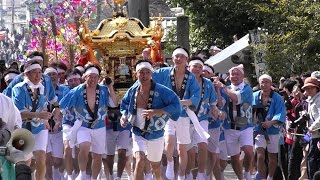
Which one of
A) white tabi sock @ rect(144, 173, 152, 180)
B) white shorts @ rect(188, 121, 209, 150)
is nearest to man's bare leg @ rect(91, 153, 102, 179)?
white tabi sock @ rect(144, 173, 152, 180)

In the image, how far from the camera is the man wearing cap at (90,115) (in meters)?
14.9

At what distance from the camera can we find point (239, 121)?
1569cm

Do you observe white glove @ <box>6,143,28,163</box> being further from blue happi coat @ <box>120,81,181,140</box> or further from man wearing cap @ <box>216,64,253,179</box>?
man wearing cap @ <box>216,64,253,179</box>

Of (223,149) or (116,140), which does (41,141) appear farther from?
(223,149)

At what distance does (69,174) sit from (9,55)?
79.5 metres

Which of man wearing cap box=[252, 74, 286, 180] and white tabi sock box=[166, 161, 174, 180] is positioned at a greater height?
man wearing cap box=[252, 74, 286, 180]

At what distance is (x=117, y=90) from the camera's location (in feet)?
72.3

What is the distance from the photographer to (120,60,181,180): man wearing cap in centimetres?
1342

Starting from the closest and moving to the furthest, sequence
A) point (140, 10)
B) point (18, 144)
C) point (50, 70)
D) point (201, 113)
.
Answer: point (18, 144) → point (201, 113) → point (50, 70) → point (140, 10)

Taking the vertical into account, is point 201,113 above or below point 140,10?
below

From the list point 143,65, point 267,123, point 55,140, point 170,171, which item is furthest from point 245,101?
point 55,140

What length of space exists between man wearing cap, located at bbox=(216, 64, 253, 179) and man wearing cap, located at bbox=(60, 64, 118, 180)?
2.02 metres

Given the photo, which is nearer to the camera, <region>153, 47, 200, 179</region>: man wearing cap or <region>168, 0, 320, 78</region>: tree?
<region>153, 47, 200, 179</region>: man wearing cap

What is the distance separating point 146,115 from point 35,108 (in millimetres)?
1738
